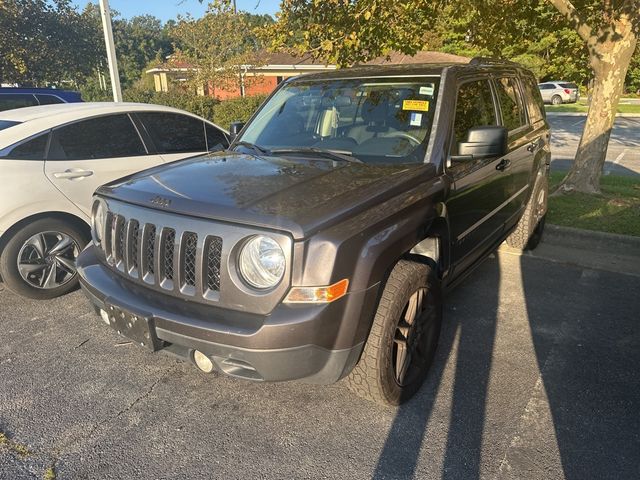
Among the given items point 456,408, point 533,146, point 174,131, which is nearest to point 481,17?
point 533,146

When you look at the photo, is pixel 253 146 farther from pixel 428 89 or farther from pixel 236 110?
pixel 236 110

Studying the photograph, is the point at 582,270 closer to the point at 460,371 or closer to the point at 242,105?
the point at 460,371

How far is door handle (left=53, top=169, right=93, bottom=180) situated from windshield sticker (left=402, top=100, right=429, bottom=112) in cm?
295

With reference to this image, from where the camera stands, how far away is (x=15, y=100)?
9375 millimetres

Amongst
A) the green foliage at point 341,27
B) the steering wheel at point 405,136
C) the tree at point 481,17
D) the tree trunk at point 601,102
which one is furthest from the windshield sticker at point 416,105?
the tree trunk at point 601,102

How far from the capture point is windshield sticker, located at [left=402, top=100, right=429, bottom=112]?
10.9 feet

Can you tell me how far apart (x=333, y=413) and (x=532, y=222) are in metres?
3.59

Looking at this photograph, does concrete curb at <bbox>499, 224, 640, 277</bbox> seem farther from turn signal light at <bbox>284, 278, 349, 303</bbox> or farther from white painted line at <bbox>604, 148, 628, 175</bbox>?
white painted line at <bbox>604, 148, 628, 175</bbox>

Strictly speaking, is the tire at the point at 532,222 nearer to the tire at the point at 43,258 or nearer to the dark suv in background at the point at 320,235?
the dark suv in background at the point at 320,235

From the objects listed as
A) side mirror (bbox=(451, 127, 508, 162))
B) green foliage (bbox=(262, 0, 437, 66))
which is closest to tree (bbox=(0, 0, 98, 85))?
green foliage (bbox=(262, 0, 437, 66))

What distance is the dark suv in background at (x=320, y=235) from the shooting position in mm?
2244

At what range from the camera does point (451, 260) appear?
3.31m

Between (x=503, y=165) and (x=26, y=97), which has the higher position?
(x=26, y=97)

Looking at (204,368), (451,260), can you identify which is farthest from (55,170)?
(451,260)
